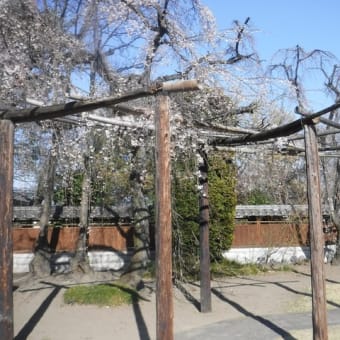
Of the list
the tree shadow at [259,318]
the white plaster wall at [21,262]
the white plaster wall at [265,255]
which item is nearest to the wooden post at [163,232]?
the tree shadow at [259,318]

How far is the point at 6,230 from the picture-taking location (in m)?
6.71

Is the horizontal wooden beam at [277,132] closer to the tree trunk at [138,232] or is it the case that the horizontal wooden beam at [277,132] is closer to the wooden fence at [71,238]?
the tree trunk at [138,232]

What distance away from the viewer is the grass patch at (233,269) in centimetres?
1660

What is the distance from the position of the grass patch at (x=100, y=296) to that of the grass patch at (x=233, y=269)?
4.89 meters

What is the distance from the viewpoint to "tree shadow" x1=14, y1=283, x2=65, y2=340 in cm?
882

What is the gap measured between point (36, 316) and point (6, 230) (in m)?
4.24

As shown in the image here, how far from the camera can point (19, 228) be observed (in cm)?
2012

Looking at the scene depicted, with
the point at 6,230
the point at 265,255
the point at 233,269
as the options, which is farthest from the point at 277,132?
the point at 265,255

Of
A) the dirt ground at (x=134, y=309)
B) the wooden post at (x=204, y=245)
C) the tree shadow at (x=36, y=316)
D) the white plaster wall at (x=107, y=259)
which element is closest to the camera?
the tree shadow at (x=36, y=316)

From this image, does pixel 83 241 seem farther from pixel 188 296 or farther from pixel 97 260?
pixel 97 260

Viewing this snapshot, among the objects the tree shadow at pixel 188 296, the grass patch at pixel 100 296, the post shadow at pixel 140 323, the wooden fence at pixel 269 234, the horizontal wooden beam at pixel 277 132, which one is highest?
the horizontal wooden beam at pixel 277 132

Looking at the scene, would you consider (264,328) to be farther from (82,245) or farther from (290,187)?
(290,187)

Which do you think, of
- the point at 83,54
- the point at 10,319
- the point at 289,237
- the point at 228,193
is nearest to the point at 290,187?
the point at 289,237

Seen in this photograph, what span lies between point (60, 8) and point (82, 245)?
269 inches
